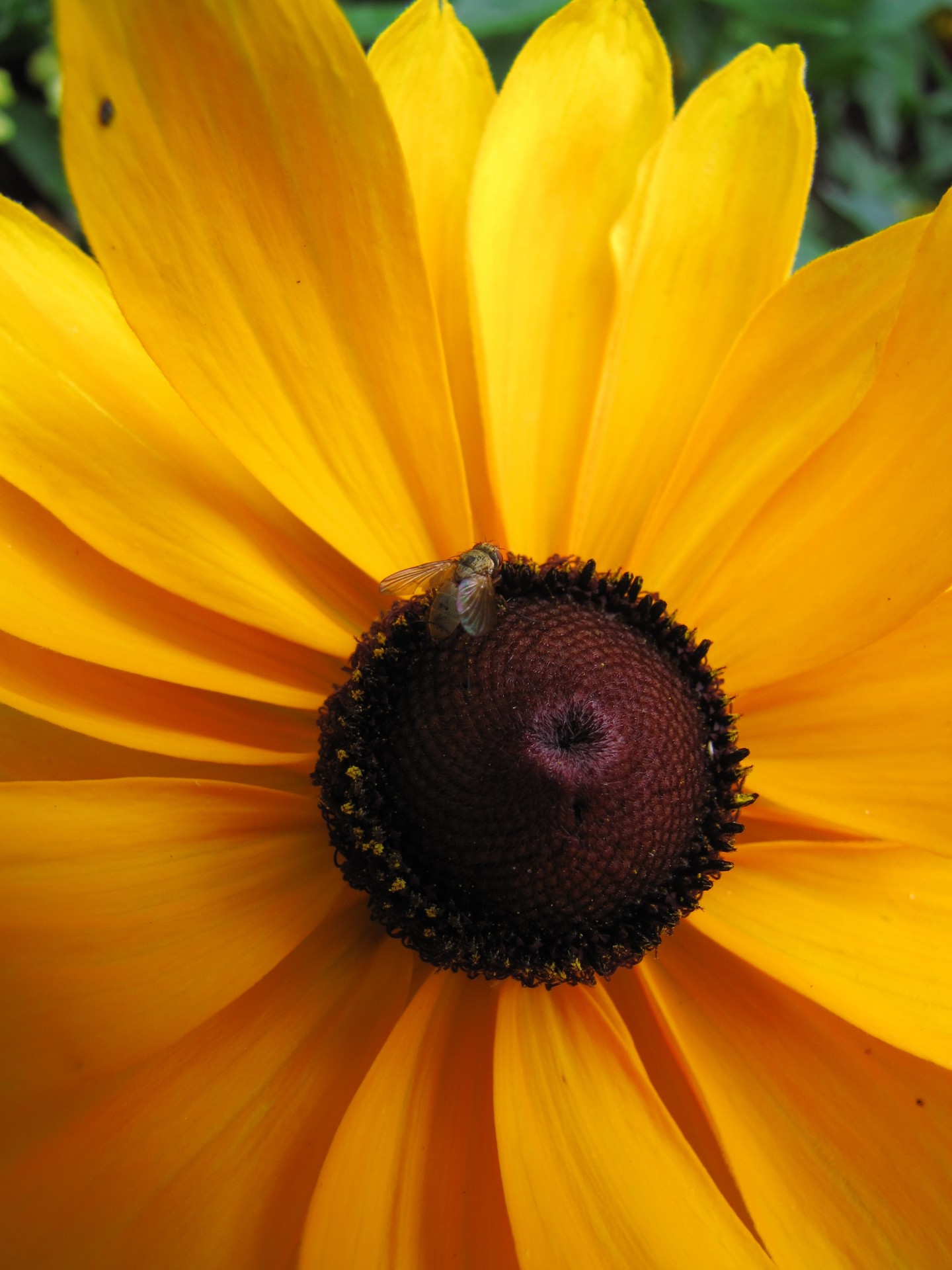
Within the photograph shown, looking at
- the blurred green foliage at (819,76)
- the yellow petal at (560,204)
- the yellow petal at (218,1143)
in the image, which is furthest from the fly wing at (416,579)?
the blurred green foliage at (819,76)

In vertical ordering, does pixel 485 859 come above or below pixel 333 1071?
above

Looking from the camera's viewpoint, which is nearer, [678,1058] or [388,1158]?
[388,1158]

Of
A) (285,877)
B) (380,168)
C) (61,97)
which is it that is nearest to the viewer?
(61,97)

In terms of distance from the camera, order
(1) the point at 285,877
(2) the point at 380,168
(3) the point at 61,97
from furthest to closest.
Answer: (1) the point at 285,877, (2) the point at 380,168, (3) the point at 61,97

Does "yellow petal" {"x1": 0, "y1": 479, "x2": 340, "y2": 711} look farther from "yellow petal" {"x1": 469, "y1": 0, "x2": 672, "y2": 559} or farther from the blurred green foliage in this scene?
the blurred green foliage

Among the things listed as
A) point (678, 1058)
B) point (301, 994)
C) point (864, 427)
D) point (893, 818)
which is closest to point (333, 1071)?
point (301, 994)

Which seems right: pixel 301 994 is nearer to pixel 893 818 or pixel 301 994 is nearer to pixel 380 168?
pixel 893 818

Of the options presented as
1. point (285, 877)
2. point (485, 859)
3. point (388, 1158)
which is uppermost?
point (485, 859)
